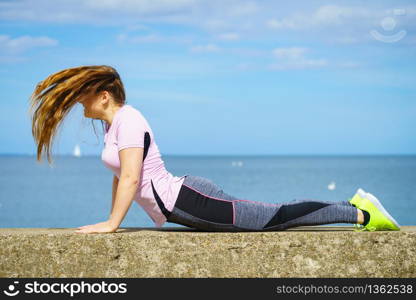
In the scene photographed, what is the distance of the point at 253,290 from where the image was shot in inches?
168

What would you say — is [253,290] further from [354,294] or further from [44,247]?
[44,247]

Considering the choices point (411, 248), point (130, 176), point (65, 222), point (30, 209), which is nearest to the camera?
point (130, 176)

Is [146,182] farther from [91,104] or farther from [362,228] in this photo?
[362,228]

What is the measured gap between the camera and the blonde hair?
4223 millimetres

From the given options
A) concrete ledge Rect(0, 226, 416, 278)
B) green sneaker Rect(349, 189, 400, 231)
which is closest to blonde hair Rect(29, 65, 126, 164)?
Answer: concrete ledge Rect(0, 226, 416, 278)

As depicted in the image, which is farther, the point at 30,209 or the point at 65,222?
the point at 30,209

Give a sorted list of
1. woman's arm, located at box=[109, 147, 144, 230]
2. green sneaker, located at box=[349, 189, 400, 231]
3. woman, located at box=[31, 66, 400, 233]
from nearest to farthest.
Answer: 1. woman's arm, located at box=[109, 147, 144, 230]
2. woman, located at box=[31, 66, 400, 233]
3. green sneaker, located at box=[349, 189, 400, 231]

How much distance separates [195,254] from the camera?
14.0ft

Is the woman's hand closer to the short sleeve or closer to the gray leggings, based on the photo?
the gray leggings

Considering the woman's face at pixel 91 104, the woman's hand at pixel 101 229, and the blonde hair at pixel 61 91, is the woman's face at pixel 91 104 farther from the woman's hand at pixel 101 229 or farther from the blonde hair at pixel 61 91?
the woman's hand at pixel 101 229

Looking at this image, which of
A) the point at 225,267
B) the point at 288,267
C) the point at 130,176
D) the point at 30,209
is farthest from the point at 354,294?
the point at 30,209

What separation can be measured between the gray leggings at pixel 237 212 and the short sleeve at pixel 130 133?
0.46 m

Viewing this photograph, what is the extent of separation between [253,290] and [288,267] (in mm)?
300

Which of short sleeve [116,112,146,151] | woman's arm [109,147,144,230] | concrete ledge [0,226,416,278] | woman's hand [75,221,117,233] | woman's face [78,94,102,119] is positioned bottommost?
Answer: concrete ledge [0,226,416,278]
